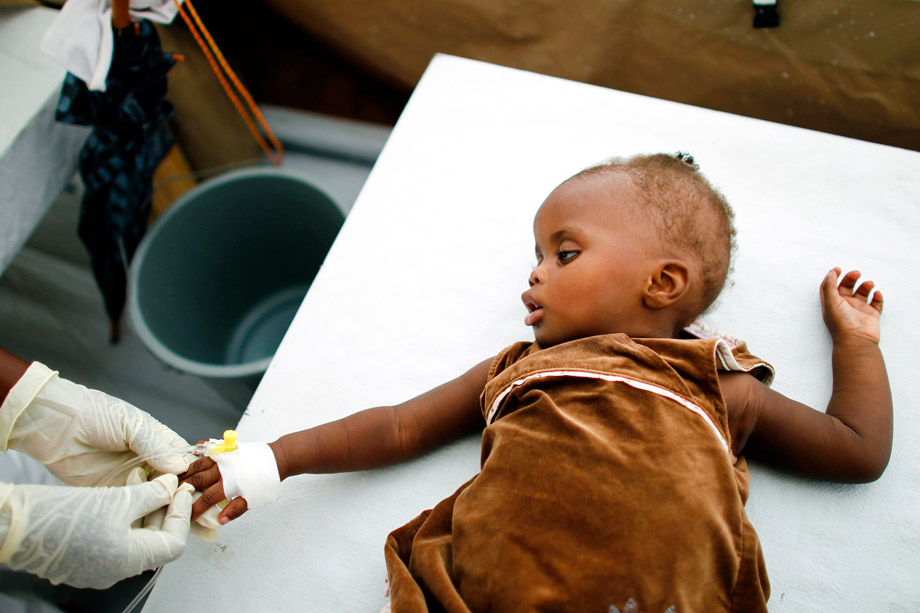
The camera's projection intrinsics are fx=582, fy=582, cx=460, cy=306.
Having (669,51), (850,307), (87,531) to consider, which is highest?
(669,51)

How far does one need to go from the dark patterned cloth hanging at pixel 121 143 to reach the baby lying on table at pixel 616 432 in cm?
74

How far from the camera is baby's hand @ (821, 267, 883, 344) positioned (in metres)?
0.85

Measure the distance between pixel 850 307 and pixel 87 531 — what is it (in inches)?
40.8

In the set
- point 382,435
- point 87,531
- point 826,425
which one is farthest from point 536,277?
point 87,531

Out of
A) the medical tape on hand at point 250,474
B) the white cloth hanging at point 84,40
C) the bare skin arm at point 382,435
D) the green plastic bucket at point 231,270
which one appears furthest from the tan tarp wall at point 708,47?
the medical tape on hand at point 250,474

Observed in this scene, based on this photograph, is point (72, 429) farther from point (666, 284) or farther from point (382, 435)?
point (666, 284)

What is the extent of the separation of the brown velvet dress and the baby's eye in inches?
4.5

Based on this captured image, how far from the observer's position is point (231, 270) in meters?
1.46

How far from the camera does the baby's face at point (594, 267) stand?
745mm

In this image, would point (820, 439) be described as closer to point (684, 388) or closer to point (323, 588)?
point (684, 388)

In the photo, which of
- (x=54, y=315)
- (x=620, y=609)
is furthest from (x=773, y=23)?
(x=54, y=315)

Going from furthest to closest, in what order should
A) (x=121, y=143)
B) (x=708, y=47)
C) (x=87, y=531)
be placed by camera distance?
(x=708, y=47), (x=121, y=143), (x=87, y=531)

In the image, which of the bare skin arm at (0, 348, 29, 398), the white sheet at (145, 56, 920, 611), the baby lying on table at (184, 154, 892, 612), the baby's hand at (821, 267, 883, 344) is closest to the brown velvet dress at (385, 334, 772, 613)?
the baby lying on table at (184, 154, 892, 612)

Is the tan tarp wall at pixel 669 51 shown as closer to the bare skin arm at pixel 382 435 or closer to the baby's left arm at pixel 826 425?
the baby's left arm at pixel 826 425
